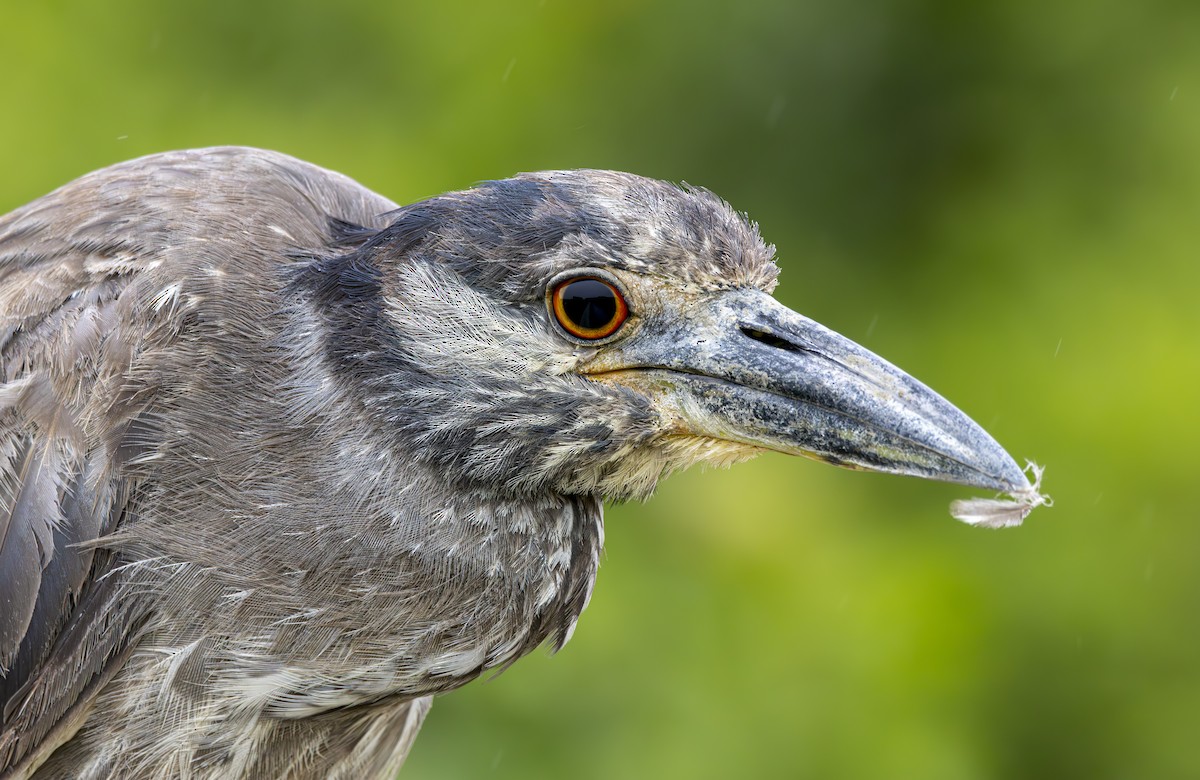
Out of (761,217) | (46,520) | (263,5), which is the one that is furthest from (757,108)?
(46,520)

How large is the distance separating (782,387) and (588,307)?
1.50 ft

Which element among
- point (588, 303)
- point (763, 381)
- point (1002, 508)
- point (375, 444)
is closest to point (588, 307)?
point (588, 303)

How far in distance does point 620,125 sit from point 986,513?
334 centimetres

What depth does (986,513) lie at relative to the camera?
9.28ft

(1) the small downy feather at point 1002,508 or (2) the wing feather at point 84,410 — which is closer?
(1) the small downy feather at point 1002,508

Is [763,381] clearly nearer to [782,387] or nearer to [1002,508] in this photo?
[782,387]

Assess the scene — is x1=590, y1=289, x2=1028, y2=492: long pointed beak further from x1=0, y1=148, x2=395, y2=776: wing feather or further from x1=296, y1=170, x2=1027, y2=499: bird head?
x1=0, y1=148, x2=395, y2=776: wing feather

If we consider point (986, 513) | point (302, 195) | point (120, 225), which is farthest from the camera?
point (302, 195)

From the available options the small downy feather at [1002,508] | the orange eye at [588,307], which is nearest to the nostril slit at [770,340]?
the orange eye at [588,307]

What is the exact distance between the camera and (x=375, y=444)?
115 inches

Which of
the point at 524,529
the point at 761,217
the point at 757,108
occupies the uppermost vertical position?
the point at 757,108

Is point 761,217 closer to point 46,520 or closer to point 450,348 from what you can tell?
point 450,348

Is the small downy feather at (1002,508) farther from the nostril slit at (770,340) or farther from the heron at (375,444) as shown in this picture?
the nostril slit at (770,340)

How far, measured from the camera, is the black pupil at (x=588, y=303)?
2.78 metres
